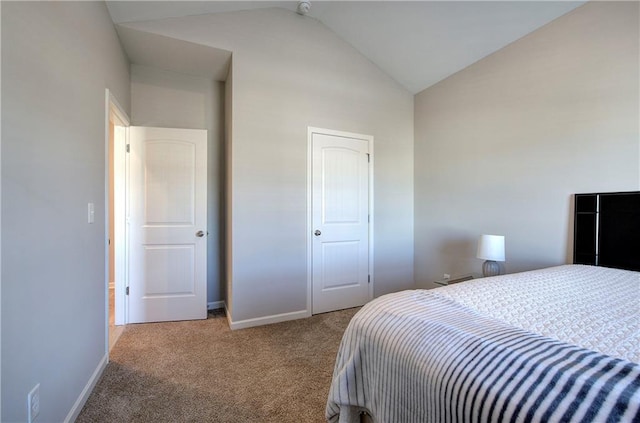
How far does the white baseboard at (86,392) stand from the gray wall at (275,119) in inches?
38.5

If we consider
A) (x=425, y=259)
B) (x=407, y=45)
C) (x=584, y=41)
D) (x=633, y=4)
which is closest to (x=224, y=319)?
(x=425, y=259)

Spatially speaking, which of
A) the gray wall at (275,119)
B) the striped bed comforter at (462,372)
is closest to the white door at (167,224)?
the gray wall at (275,119)

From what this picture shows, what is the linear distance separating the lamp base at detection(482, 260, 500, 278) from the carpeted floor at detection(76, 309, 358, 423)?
4.51 feet

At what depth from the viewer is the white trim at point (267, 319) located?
8.69 feet

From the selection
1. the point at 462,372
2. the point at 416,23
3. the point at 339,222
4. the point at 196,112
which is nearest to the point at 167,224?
the point at 196,112

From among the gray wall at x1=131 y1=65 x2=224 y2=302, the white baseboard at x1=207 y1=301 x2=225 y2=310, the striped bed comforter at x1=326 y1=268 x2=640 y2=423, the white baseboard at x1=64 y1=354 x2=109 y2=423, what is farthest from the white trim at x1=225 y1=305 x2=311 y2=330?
the striped bed comforter at x1=326 y1=268 x2=640 y2=423

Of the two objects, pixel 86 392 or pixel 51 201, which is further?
pixel 86 392

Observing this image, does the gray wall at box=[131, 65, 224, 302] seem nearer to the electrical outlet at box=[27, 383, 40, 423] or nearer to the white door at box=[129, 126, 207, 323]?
the white door at box=[129, 126, 207, 323]

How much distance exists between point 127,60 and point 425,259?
3.83 m

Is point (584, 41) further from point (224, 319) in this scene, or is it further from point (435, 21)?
point (224, 319)

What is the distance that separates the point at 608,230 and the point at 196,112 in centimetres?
376

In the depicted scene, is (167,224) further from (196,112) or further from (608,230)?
(608,230)

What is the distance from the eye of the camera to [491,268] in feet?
7.95

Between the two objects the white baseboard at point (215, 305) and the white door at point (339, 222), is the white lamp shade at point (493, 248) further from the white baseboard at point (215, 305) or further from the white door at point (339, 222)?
the white baseboard at point (215, 305)
